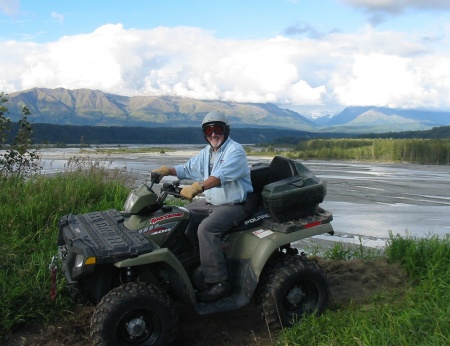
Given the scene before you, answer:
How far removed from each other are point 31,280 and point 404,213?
901 centimetres

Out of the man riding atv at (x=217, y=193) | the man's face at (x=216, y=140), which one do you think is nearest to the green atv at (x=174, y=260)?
the man riding atv at (x=217, y=193)

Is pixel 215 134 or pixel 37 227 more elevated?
pixel 215 134

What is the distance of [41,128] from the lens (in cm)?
8756

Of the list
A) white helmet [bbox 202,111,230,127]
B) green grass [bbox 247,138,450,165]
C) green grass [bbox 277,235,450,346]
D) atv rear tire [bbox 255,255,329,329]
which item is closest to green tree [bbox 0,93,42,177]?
white helmet [bbox 202,111,230,127]

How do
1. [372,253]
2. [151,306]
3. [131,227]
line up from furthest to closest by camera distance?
1. [372,253]
2. [131,227]
3. [151,306]

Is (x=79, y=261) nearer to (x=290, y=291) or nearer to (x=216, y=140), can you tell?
(x=216, y=140)

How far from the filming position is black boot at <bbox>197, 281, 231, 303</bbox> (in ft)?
14.3

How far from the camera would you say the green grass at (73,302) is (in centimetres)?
380

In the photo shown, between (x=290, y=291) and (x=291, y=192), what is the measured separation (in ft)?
2.79

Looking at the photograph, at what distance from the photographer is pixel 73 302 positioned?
4965 millimetres

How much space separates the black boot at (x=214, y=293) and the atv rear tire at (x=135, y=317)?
362mm

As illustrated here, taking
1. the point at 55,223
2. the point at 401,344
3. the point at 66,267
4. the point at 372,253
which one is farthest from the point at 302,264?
the point at 55,223

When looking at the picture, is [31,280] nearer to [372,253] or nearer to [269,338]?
[269,338]

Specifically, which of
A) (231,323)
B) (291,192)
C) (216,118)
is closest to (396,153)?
(291,192)
